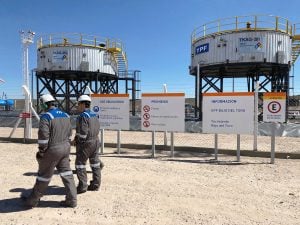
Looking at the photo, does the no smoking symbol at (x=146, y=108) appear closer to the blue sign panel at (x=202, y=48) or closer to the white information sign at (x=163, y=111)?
the white information sign at (x=163, y=111)

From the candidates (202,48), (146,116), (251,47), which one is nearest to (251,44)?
(251,47)

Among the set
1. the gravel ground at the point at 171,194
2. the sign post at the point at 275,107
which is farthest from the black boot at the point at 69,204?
the sign post at the point at 275,107

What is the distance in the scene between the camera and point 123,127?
10.5 m

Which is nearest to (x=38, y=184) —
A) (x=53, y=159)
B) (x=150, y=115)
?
(x=53, y=159)

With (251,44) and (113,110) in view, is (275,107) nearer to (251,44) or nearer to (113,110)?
(113,110)

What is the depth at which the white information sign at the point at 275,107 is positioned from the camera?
372 inches

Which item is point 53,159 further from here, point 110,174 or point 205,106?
point 205,106

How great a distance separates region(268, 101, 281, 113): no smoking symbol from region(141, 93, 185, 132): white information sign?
8.61 feet

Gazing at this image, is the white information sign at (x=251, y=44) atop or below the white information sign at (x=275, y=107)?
atop

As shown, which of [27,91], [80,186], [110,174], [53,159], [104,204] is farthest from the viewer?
[27,91]

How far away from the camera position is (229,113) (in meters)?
9.27

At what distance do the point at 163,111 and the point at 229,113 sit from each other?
2057 millimetres

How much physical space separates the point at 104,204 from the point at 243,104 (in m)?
5.36

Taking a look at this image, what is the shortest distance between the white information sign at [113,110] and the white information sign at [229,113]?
105 inches
